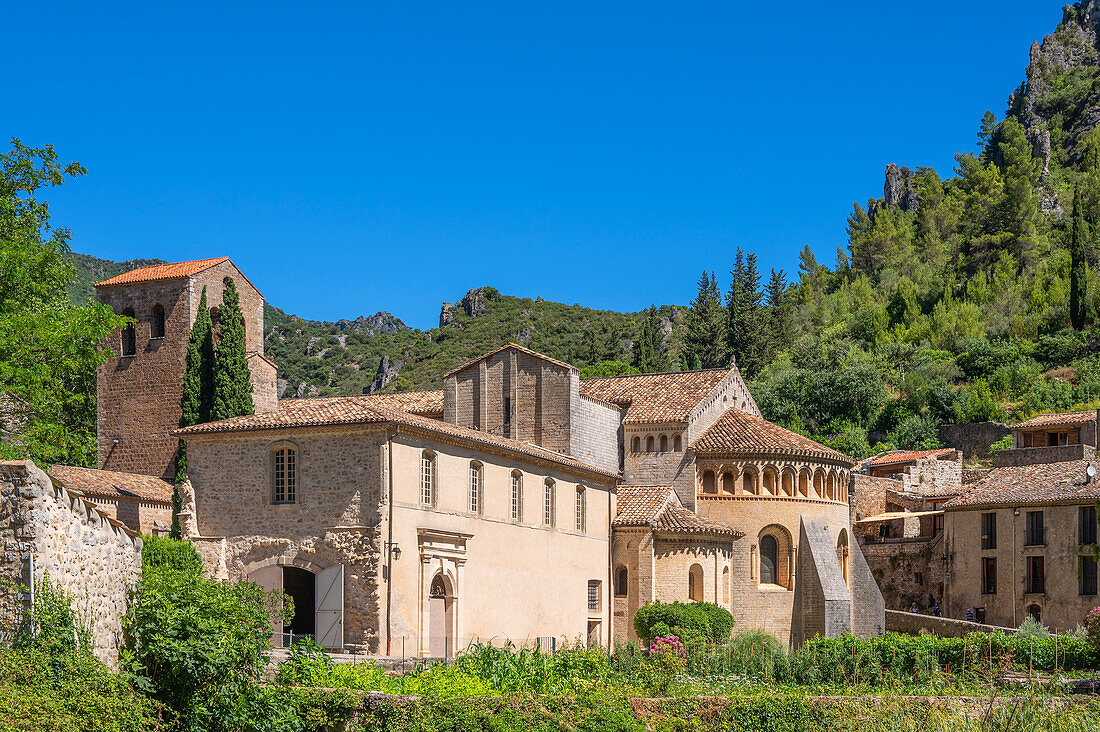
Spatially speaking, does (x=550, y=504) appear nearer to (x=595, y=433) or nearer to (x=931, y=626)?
(x=595, y=433)

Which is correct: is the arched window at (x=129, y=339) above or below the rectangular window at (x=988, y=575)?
above

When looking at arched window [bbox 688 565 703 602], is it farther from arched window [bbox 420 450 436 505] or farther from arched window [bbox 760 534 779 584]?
arched window [bbox 420 450 436 505]

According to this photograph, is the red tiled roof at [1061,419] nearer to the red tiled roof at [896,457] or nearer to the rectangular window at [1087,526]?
the red tiled roof at [896,457]

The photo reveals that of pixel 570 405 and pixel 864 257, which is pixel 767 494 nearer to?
pixel 570 405

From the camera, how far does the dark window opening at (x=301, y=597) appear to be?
3556 centimetres

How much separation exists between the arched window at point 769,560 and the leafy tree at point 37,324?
2568 cm

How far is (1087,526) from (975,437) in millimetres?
27357

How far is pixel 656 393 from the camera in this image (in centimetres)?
5191

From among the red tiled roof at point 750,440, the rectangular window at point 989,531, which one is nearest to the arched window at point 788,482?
the red tiled roof at point 750,440

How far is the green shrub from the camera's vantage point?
1668 inches

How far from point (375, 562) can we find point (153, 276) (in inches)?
1018

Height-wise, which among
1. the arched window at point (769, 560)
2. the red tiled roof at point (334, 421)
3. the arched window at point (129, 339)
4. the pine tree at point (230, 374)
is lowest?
the arched window at point (769, 560)

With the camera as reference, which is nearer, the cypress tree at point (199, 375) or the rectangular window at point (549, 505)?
the rectangular window at point (549, 505)

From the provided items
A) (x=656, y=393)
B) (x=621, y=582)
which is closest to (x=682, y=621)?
(x=621, y=582)
